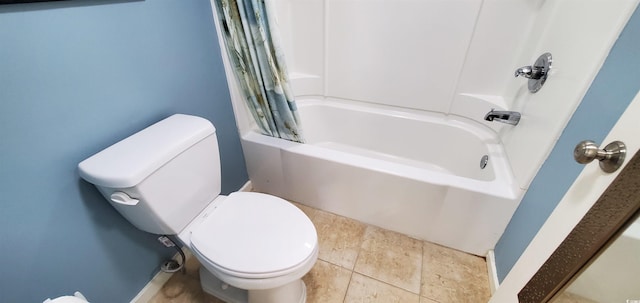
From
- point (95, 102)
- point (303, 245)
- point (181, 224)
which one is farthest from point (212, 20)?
point (303, 245)

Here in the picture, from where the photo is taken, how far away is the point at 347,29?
5.25 feet

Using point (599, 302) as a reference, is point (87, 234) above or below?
below

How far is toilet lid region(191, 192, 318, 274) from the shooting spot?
2.74 ft

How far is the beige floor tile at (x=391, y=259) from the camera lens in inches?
48.3

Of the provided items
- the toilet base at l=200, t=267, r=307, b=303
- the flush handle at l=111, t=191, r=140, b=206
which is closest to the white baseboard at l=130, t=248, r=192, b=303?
the toilet base at l=200, t=267, r=307, b=303

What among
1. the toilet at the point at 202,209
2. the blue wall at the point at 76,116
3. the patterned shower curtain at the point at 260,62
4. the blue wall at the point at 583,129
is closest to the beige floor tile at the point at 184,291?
the blue wall at the point at 76,116

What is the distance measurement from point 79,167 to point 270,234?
2.04 feet

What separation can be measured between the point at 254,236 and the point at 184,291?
59 cm

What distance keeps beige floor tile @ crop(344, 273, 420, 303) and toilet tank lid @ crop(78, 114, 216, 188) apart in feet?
3.11

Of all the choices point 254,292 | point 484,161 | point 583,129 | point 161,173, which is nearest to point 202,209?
point 161,173

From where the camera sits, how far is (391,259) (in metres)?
1.31

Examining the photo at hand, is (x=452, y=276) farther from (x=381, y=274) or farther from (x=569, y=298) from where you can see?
(x=569, y=298)

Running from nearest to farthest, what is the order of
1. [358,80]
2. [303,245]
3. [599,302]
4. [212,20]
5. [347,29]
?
1. [599,302]
2. [303,245]
3. [212,20]
4. [347,29]
5. [358,80]

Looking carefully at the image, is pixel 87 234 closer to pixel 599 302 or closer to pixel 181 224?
pixel 181 224
